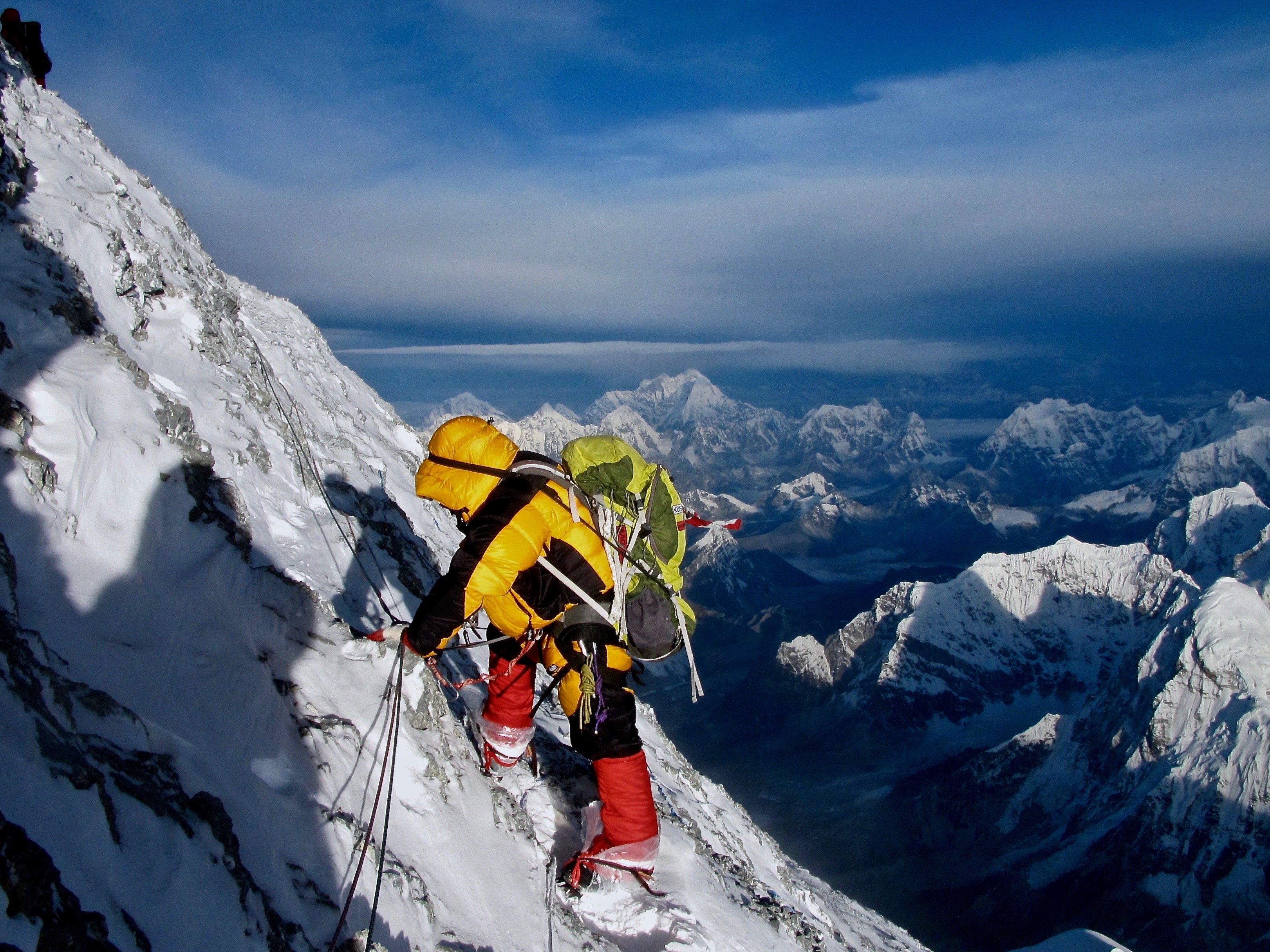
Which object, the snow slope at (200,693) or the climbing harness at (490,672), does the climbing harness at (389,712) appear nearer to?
the snow slope at (200,693)

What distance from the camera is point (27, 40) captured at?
17.1 meters

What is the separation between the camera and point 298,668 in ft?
24.2

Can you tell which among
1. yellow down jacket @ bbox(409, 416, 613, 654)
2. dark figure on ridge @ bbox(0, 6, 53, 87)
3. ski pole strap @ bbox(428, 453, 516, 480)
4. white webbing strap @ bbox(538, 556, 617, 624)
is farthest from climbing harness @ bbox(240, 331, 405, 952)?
dark figure on ridge @ bbox(0, 6, 53, 87)

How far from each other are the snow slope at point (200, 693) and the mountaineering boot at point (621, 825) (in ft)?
1.27

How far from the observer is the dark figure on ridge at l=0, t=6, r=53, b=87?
16.8 metres

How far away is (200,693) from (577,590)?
138 inches

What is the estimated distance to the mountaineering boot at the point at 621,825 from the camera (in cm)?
828

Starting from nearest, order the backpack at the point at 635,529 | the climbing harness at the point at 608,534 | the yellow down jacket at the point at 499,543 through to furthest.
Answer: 1. the yellow down jacket at the point at 499,543
2. the climbing harness at the point at 608,534
3. the backpack at the point at 635,529

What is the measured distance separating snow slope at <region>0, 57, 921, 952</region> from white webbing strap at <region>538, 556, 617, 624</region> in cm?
221

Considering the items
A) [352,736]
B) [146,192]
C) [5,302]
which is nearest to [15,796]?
[352,736]

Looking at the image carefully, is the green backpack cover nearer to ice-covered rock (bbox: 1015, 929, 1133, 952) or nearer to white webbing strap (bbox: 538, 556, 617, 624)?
white webbing strap (bbox: 538, 556, 617, 624)

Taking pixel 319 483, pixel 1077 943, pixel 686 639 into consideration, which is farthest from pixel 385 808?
pixel 1077 943

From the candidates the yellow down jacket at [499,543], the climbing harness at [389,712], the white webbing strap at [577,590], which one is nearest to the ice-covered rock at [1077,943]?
the white webbing strap at [577,590]

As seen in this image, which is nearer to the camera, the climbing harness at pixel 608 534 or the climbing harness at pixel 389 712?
the climbing harness at pixel 389 712
